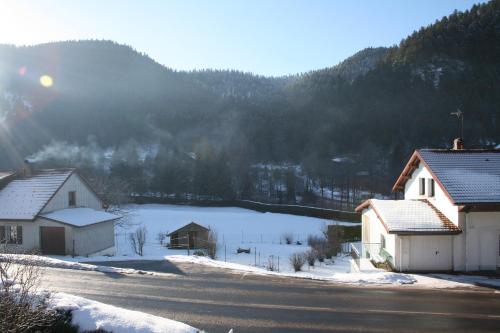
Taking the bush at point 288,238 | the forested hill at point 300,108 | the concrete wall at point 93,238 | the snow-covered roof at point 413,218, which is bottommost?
the bush at point 288,238

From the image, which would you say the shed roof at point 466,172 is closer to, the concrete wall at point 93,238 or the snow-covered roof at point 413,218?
the snow-covered roof at point 413,218

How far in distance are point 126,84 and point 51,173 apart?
145477 millimetres

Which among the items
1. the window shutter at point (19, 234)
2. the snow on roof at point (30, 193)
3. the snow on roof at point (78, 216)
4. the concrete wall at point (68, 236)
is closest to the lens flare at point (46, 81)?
the snow on roof at point (30, 193)

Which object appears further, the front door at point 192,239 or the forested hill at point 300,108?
the forested hill at point 300,108

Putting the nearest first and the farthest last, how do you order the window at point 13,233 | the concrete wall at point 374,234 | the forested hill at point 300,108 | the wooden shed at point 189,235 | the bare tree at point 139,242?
1. the concrete wall at point 374,234
2. the window at point 13,233
3. the bare tree at point 139,242
4. the wooden shed at point 189,235
5. the forested hill at point 300,108

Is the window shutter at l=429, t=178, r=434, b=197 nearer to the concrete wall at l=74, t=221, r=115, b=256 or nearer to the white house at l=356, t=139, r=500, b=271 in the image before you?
the white house at l=356, t=139, r=500, b=271

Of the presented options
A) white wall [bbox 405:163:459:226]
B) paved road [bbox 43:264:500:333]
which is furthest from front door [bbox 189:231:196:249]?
paved road [bbox 43:264:500:333]

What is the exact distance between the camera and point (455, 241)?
18.0 meters

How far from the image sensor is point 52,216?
2673 cm

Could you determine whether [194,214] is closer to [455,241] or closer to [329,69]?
[455,241]

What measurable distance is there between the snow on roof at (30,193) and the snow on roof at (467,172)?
23.5 m

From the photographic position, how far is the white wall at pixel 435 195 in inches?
727

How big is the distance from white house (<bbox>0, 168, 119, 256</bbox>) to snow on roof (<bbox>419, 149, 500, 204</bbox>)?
68.7 feet

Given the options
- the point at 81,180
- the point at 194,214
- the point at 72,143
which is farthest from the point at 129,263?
the point at 72,143
